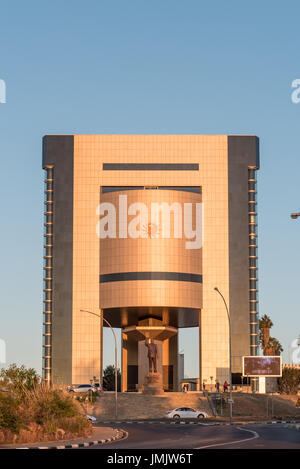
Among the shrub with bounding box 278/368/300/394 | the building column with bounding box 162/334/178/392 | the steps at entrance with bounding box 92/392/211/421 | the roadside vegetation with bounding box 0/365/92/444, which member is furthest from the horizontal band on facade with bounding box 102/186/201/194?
the roadside vegetation with bounding box 0/365/92/444

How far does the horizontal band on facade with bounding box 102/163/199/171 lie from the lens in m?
134

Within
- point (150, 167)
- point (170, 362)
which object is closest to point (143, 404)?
point (150, 167)

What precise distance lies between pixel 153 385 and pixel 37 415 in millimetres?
63714

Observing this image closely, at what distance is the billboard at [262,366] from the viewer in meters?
95.2

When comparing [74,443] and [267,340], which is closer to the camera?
[74,443]

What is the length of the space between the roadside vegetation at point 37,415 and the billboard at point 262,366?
4731 cm

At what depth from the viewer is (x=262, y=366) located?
95688 millimetres

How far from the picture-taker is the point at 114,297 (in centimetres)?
12812

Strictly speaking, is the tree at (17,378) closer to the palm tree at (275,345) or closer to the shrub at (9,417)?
the shrub at (9,417)

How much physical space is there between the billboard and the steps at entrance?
6368mm

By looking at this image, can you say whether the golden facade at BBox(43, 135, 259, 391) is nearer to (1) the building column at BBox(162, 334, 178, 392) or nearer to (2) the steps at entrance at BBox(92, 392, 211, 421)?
(1) the building column at BBox(162, 334, 178, 392)

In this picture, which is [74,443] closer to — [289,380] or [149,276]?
[149,276]

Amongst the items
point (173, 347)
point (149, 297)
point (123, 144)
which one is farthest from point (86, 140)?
point (173, 347)
